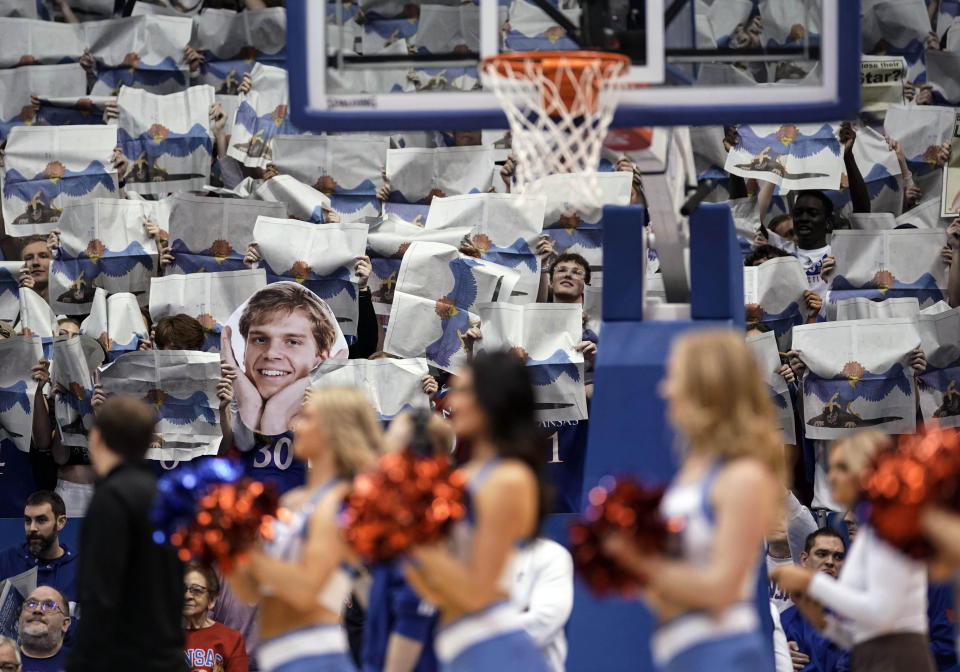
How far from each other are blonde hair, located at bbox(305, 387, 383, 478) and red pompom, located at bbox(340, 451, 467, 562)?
0.43 metres

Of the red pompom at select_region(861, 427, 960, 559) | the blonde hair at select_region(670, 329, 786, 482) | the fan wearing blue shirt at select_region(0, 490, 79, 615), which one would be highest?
the blonde hair at select_region(670, 329, 786, 482)

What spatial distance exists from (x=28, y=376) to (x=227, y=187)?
2.36m

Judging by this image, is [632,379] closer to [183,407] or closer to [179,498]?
[179,498]

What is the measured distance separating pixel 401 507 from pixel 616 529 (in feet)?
2.06

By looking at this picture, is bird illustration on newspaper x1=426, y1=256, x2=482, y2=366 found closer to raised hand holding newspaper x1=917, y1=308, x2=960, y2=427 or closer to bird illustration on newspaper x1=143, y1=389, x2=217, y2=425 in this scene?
bird illustration on newspaper x1=143, y1=389, x2=217, y2=425

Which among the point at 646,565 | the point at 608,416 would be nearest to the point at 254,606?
the point at 608,416

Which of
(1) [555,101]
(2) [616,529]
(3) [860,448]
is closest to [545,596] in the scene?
(3) [860,448]

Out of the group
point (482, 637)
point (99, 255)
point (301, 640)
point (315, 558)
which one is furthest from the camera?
point (99, 255)

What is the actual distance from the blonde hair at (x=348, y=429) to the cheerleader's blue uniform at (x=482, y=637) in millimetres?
537

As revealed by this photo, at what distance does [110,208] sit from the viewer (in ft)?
29.5

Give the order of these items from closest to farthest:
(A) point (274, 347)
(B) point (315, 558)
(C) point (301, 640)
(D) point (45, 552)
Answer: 1. (B) point (315, 558)
2. (C) point (301, 640)
3. (D) point (45, 552)
4. (A) point (274, 347)

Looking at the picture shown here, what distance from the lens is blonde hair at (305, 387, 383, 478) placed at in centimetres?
439

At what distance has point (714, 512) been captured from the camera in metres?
3.60

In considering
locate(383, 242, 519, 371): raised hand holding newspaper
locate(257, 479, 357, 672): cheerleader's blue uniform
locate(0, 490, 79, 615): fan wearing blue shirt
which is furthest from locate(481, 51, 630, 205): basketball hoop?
locate(0, 490, 79, 615): fan wearing blue shirt
